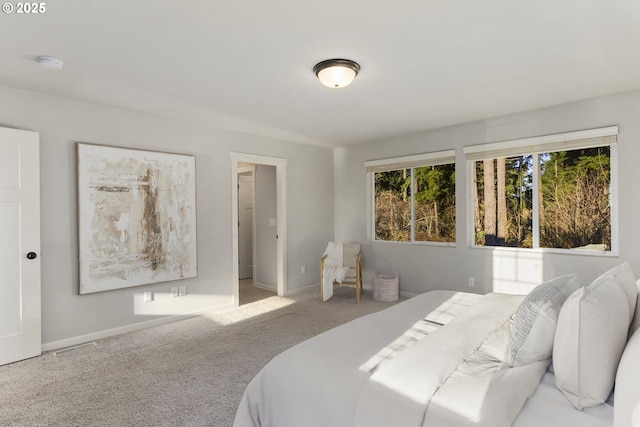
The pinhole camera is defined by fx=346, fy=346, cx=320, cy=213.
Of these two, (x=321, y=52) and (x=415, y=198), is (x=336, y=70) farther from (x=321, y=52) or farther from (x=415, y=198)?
(x=415, y=198)

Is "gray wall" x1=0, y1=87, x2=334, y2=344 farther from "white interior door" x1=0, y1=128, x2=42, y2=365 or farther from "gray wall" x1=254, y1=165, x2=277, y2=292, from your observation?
"gray wall" x1=254, y1=165, x2=277, y2=292

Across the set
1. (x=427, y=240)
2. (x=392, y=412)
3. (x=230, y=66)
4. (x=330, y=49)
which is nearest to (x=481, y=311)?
(x=392, y=412)

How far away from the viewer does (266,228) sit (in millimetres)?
5859

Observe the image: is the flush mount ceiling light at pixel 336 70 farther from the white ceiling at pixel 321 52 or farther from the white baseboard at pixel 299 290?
the white baseboard at pixel 299 290

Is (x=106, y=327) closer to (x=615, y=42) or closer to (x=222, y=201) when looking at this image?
(x=222, y=201)

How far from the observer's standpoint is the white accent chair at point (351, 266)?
16.1ft

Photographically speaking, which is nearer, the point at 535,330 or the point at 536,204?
the point at 535,330

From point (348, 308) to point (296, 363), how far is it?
3.00m

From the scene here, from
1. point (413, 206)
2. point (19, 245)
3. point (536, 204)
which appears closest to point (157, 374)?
point (19, 245)

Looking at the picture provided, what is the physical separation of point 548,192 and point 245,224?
5.09m

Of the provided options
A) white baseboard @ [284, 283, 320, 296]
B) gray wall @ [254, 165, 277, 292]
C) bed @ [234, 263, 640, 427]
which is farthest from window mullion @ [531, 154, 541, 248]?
gray wall @ [254, 165, 277, 292]

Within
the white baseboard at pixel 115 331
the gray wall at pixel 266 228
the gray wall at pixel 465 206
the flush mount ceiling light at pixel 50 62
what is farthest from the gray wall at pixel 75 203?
the gray wall at pixel 465 206

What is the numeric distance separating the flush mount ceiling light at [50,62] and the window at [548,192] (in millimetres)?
4350

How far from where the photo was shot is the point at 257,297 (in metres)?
5.27
